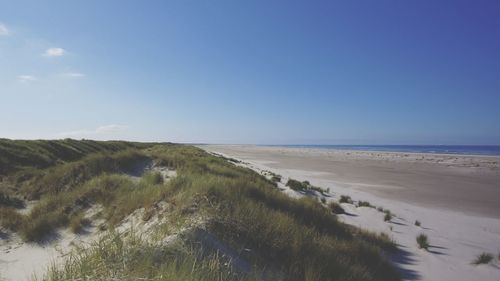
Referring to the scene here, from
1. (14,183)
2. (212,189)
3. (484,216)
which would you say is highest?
(212,189)

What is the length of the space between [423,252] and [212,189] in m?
5.56

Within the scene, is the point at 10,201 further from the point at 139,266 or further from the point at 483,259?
the point at 483,259

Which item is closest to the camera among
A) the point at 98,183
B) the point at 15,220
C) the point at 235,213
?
the point at 235,213

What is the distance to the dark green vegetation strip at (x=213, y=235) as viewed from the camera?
316 cm

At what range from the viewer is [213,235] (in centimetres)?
439

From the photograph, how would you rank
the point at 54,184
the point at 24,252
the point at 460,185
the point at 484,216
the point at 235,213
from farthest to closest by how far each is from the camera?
the point at 460,185 → the point at 484,216 → the point at 54,184 → the point at 24,252 → the point at 235,213

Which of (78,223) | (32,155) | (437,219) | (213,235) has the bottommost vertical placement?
(437,219)

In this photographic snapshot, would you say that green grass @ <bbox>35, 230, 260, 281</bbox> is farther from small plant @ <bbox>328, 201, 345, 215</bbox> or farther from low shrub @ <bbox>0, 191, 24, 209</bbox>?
small plant @ <bbox>328, 201, 345, 215</bbox>

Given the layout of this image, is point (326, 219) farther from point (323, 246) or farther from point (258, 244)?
point (258, 244)

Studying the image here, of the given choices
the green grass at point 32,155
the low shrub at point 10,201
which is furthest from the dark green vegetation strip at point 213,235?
the green grass at point 32,155

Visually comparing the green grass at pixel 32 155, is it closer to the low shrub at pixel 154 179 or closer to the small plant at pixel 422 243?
the low shrub at pixel 154 179

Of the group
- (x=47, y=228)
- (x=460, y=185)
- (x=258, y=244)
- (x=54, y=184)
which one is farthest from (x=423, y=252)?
(x=460, y=185)

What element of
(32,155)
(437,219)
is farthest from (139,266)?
(32,155)

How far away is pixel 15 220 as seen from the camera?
735 cm
